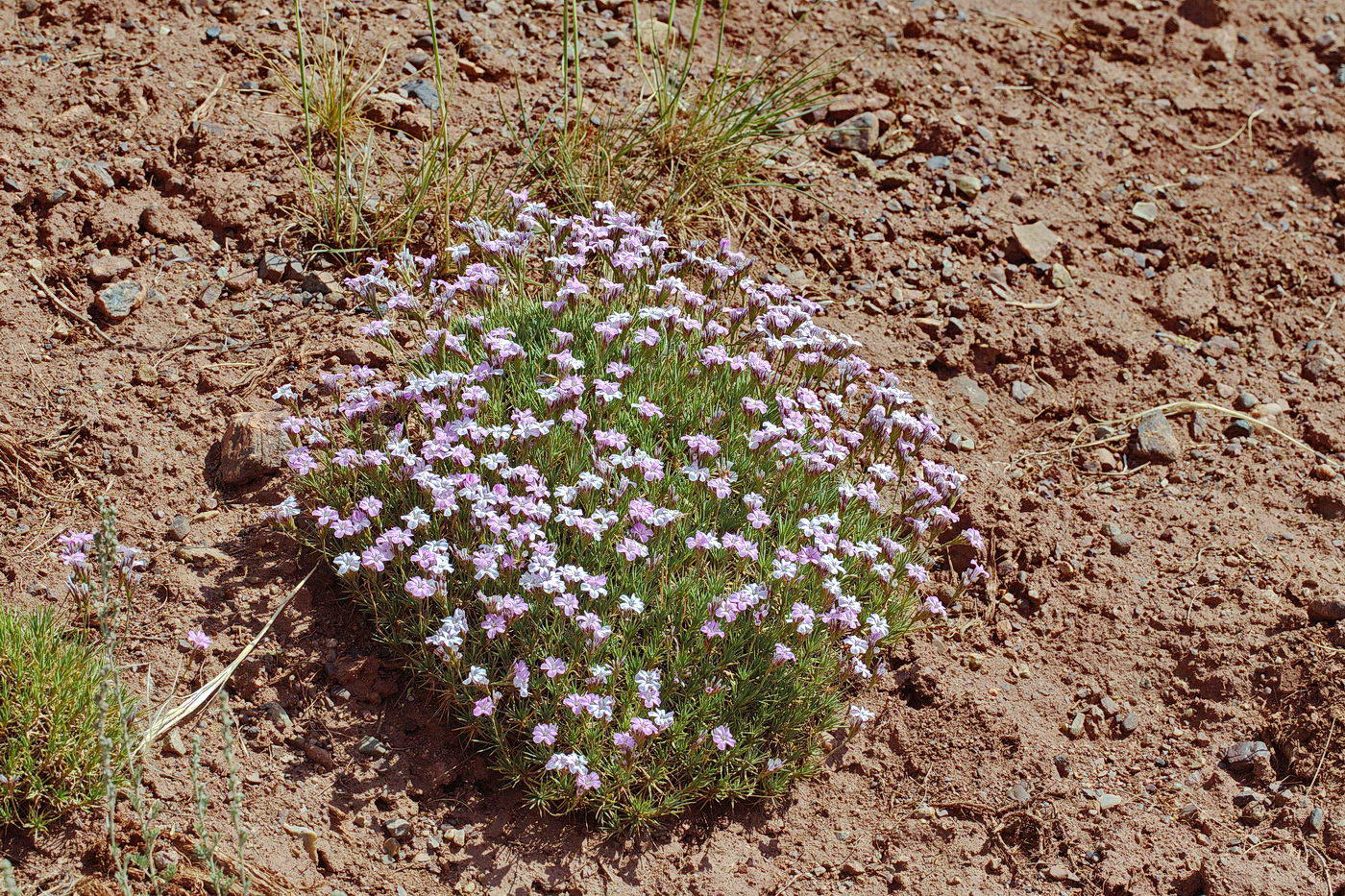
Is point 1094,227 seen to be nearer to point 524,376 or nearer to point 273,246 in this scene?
point 524,376

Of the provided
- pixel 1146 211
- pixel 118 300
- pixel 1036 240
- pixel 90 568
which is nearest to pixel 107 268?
pixel 118 300

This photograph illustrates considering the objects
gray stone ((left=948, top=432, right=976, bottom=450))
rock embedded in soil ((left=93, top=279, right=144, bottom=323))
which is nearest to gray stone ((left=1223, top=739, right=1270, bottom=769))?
gray stone ((left=948, top=432, right=976, bottom=450))

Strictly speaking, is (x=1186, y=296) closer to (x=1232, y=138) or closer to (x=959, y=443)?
(x=1232, y=138)

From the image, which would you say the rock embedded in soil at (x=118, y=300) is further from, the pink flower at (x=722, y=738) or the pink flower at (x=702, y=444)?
the pink flower at (x=722, y=738)

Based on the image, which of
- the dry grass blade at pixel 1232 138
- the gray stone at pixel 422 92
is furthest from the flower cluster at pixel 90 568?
the dry grass blade at pixel 1232 138

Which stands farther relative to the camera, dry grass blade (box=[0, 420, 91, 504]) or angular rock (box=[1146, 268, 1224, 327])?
angular rock (box=[1146, 268, 1224, 327])

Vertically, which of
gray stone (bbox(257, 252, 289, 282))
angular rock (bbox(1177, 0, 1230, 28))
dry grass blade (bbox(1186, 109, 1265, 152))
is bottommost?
gray stone (bbox(257, 252, 289, 282))

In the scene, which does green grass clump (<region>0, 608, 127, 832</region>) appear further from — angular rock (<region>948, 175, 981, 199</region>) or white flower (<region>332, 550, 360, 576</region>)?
angular rock (<region>948, 175, 981, 199</region>)

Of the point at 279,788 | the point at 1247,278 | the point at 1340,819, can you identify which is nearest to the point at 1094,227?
the point at 1247,278
